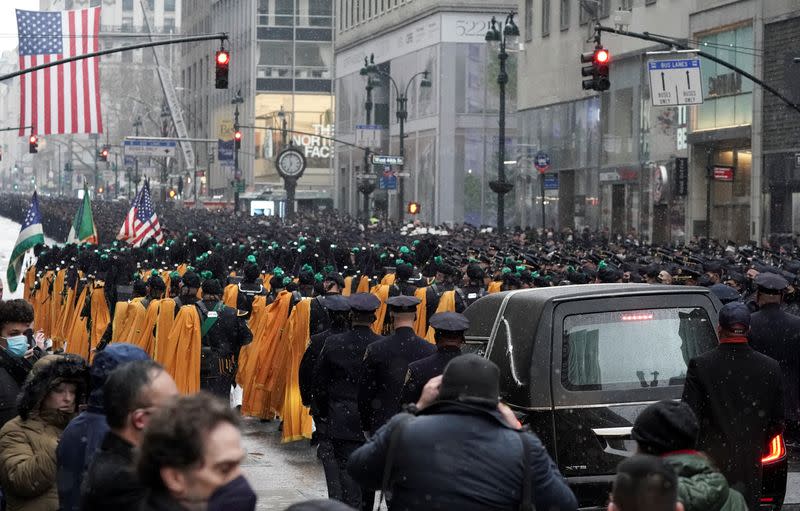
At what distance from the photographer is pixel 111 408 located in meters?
5.00

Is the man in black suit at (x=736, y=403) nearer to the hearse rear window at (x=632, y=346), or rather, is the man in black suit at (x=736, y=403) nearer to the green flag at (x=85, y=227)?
the hearse rear window at (x=632, y=346)

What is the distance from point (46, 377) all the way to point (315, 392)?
4.01 metres

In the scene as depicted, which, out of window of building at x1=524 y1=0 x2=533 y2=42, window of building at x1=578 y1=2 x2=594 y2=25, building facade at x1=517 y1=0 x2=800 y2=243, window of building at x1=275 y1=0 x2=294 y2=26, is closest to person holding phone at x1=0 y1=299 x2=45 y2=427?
building facade at x1=517 y1=0 x2=800 y2=243

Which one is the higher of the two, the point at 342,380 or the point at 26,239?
the point at 26,239

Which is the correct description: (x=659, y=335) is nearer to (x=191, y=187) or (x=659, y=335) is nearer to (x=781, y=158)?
(x=781, y=158)

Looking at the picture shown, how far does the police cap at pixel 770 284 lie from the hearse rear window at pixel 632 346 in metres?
1.99

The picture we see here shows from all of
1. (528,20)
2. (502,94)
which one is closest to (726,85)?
(502,94)

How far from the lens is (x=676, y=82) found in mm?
28469

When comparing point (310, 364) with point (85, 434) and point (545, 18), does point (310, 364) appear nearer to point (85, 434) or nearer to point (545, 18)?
point (85, 434)

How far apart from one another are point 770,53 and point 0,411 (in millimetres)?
37304

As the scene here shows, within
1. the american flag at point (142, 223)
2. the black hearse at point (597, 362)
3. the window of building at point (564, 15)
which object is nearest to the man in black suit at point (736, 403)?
the black hearse at point (597, 362)

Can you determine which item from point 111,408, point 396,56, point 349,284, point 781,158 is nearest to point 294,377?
point 349,284

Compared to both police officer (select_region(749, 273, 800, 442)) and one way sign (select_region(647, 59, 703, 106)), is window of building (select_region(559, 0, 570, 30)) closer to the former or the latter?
one way sign (select_region(647, 59, 703, 106))

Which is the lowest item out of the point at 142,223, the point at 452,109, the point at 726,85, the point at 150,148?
the point at 142,223
